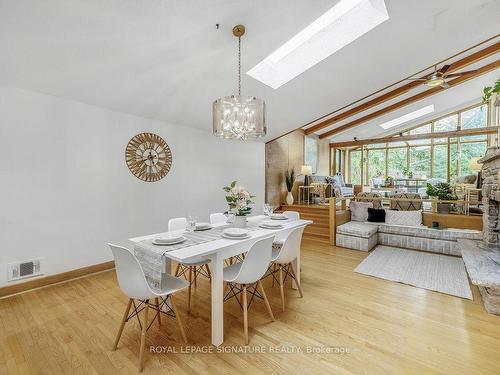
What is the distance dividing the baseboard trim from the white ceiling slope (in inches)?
86.5

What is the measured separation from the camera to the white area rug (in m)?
→ 2.87

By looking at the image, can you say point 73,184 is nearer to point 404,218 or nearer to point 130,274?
point 130,274

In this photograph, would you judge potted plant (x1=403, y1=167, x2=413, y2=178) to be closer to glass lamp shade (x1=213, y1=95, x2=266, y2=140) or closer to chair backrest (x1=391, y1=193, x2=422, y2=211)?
chair backrest (x1=391, y1=193, x2=422, y2=211)

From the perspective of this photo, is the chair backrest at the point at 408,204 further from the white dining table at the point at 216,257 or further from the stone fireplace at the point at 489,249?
the white dining table at the point at 216,257

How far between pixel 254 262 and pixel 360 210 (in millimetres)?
3849

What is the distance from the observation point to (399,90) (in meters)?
5.58

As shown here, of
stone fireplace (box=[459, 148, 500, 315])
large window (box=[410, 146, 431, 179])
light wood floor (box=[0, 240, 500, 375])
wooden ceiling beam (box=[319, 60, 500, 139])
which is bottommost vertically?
light wood floor (box=[0, 240, 500, 375])

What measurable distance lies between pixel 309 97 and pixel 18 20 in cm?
374

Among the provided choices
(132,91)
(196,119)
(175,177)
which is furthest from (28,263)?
(196,119)

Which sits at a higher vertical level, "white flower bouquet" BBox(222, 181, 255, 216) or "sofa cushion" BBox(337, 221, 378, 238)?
"white flower bouquet" BBox(222, 181, 255, 216)

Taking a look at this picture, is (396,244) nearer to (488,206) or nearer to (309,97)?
(488,206)

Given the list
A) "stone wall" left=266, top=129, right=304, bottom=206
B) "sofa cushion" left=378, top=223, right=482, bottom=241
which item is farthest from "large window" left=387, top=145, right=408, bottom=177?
"sofa cushion" left=378, top=223, right=482, bottom=241

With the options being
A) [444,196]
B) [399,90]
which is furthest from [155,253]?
[399,90]

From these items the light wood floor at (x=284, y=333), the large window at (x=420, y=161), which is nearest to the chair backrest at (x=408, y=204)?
the light wood floor at (x=284, y=333)
